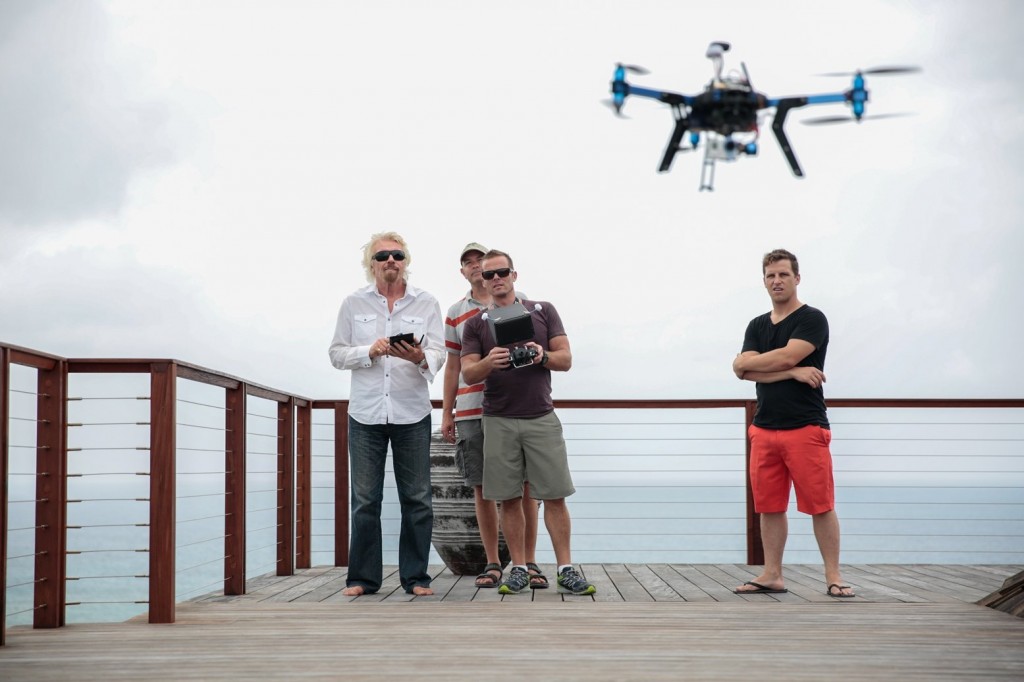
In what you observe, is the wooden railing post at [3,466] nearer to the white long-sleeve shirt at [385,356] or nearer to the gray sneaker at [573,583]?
the white long-sleeve shirt at [385,356]

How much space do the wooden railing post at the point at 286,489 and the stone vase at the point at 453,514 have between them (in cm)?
78

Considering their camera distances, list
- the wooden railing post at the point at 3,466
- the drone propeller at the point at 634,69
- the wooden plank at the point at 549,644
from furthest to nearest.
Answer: the drone propeller at the point at 634,69, the wooden railing post at the point at 3,466, the wooden plank at the point at 549,644

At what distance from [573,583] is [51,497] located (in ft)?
6.39

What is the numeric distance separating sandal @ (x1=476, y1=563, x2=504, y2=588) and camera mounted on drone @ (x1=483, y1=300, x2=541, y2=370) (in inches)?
39.2

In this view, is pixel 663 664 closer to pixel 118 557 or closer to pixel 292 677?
pixel 292 677

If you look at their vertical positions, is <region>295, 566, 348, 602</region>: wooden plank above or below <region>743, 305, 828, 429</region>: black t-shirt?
below

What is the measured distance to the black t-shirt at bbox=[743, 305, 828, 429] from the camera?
13.3ft

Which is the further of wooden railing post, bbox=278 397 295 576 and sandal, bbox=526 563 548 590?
wooden railing post, bbox=278 397 295 576

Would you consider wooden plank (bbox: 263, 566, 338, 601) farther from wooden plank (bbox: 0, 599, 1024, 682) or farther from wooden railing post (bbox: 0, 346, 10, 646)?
wooden railing post (bbox: 0, 346, 10, 646)

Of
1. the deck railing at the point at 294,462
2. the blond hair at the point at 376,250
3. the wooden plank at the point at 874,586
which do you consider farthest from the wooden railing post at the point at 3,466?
the wooden plank at the point at 874,586

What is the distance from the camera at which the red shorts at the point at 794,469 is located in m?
4.03

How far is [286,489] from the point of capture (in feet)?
17.3

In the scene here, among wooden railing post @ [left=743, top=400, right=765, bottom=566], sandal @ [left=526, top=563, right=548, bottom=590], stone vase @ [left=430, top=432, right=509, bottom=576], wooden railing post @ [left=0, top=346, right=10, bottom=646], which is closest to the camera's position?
wooden railing post @ [left=0, top=346, right=10, bottom=646]

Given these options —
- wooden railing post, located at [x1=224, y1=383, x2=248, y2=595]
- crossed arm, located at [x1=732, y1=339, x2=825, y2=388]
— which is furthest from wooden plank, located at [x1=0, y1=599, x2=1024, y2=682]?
crossed arm, located at [x1=732, y1=339, x2=825, y2=388]
